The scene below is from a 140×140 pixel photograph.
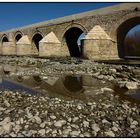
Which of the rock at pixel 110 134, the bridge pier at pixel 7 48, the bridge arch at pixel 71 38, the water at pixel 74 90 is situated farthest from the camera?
the bridge pier at pixel 7 48

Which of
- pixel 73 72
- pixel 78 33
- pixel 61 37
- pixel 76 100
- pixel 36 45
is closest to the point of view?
pixel 76 100

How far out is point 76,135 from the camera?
13.1 ft

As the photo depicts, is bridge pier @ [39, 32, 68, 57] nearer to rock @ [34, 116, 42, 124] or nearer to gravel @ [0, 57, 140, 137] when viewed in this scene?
gravel @ [0, 57, 140, 137]

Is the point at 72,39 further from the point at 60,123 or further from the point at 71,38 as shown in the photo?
the point at 60,123

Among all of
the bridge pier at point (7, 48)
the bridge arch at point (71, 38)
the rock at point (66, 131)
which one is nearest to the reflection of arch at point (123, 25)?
the bridge arch at point (71, 38)

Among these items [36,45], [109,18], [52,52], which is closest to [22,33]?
[36,45]

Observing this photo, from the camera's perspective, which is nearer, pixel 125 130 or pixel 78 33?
pixel 125 130

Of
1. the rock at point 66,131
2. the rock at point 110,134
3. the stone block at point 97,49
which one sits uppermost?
the stone block at point 97,49

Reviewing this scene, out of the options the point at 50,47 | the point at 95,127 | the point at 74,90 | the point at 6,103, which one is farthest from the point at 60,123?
the point at 50,47

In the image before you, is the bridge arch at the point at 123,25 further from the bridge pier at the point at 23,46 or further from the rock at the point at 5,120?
the bridge pier at the point at 23,46

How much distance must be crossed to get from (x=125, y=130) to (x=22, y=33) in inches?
1361

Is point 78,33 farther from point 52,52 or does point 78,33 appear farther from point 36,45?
point 36,45

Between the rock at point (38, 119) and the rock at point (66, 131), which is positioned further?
the rock at point (38, 119)

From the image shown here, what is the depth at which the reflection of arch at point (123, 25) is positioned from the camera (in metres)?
17.9
